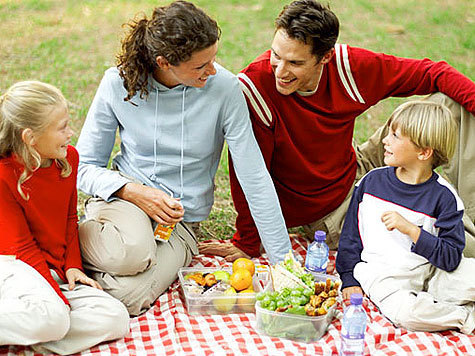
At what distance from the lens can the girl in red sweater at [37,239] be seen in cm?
282

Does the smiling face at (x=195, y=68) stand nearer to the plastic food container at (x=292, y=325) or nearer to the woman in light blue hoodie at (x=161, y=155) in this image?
the woman in light blue hoodie at (x=161, y=155)

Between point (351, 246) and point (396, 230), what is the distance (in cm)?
26

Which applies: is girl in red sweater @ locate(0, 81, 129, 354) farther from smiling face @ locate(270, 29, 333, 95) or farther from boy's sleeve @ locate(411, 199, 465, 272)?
boy's sleeve @ locate(411, 199, 465, 272)

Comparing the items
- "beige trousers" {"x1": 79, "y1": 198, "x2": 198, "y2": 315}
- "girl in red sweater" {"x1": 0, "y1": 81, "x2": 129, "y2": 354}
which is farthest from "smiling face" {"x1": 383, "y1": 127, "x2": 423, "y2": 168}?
"girl in red sweater" {"x1": 0, "y1": 81, "x2": 129, "y2": 354}

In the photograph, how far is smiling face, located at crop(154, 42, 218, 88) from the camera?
3145 millimetres

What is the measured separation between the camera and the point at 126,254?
3188mm

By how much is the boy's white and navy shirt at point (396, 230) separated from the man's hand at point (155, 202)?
0.88m

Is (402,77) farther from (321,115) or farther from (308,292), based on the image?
(308,292)

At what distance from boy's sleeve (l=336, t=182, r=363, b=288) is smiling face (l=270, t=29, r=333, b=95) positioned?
2.02 ft

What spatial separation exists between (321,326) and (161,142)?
3.84 ft

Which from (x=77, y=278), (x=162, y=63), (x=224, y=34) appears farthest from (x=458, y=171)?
(x=224, y=34)

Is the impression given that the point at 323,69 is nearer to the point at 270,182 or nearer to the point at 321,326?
the point at 270,182

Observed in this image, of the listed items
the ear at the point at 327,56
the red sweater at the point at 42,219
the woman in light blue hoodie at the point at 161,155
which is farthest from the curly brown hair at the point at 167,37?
the ear at the point at 327,56

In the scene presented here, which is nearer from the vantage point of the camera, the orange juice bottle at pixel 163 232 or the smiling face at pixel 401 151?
the smiling face at pixel 401 151
